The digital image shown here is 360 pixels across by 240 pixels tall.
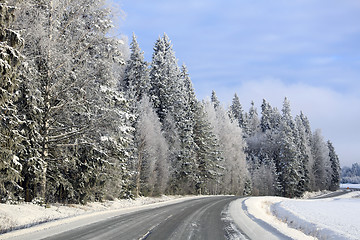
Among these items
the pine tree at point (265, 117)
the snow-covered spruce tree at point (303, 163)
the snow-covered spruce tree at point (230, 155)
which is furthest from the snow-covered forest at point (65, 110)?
the pine tree at point (265, 117)

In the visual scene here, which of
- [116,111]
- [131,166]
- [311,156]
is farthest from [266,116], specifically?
[116,111]

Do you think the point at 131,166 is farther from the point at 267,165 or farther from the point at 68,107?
the point at 267,165

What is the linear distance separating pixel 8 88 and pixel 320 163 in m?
95.5

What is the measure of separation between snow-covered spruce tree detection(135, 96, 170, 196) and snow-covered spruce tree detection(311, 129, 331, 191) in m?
66.0

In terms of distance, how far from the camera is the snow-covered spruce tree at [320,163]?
89.7 m

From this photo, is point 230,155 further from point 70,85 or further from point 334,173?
point 334,173

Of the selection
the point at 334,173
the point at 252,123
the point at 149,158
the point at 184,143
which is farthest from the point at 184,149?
the point at 334,173

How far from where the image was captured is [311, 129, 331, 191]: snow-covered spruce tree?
89.7 m

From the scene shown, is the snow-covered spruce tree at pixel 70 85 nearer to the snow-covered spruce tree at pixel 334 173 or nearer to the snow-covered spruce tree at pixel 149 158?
the snow-covered spruce tree at pixel 149 158

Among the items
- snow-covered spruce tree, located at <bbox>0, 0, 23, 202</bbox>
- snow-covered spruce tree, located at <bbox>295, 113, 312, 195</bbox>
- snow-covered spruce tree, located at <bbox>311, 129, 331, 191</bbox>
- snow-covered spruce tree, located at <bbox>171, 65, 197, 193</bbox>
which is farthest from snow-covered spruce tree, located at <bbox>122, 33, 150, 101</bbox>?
snow-covered spruce tree, located at <bbox>311, 129, 331, 191</bbox>

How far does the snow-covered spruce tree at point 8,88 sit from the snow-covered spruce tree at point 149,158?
22121 millimetres

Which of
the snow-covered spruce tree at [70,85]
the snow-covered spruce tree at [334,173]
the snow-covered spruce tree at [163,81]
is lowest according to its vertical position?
the snow-covered spruce tree at [334,173]

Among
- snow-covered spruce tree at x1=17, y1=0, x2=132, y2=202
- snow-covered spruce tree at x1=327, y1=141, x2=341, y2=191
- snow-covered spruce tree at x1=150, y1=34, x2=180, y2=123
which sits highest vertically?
snow-covered spruce tree at x1=150, y1=34, x2=180, y2=123

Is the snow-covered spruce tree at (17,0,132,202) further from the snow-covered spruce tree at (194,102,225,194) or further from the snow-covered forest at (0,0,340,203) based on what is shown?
the snow-covered spruce tree at (194,102,225,194)
